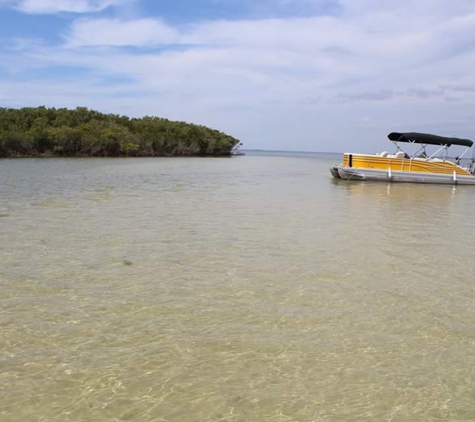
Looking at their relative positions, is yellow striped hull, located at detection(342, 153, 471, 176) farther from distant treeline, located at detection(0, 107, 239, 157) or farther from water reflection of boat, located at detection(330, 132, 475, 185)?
distant treeline, located at detection(0, 107, 239, 157)

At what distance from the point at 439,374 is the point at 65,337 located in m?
3.55

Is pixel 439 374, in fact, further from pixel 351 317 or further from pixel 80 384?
pixel 80 384

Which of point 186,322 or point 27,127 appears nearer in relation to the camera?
point 186,322

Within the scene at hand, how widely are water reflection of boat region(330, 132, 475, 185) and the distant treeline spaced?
35.8 m

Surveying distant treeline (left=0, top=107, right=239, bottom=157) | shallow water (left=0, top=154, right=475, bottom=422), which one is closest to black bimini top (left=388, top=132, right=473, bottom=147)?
shallow water (left=0, top=154, right=475, bottom=422)

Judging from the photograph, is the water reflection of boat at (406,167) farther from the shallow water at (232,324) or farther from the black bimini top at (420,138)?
the shallow water at (232,324)

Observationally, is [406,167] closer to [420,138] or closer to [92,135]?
[420,138]

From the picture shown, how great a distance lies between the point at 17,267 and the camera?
670 centimetres

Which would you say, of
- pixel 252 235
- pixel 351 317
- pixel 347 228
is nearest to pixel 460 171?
pixel 347 228

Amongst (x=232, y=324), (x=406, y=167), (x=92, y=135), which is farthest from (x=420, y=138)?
(x=92, y=135)

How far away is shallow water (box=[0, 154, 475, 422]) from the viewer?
3461mm

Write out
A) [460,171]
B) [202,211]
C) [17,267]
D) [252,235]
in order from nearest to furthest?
[17,267] → [252,235] → [202,211] → [460,171]

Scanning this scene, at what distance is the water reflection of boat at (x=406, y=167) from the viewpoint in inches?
1033

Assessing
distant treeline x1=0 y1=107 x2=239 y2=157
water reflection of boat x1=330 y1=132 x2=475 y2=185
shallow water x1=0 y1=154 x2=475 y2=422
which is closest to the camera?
shallow water x1=0 y1=154 x2=475 y2=422
